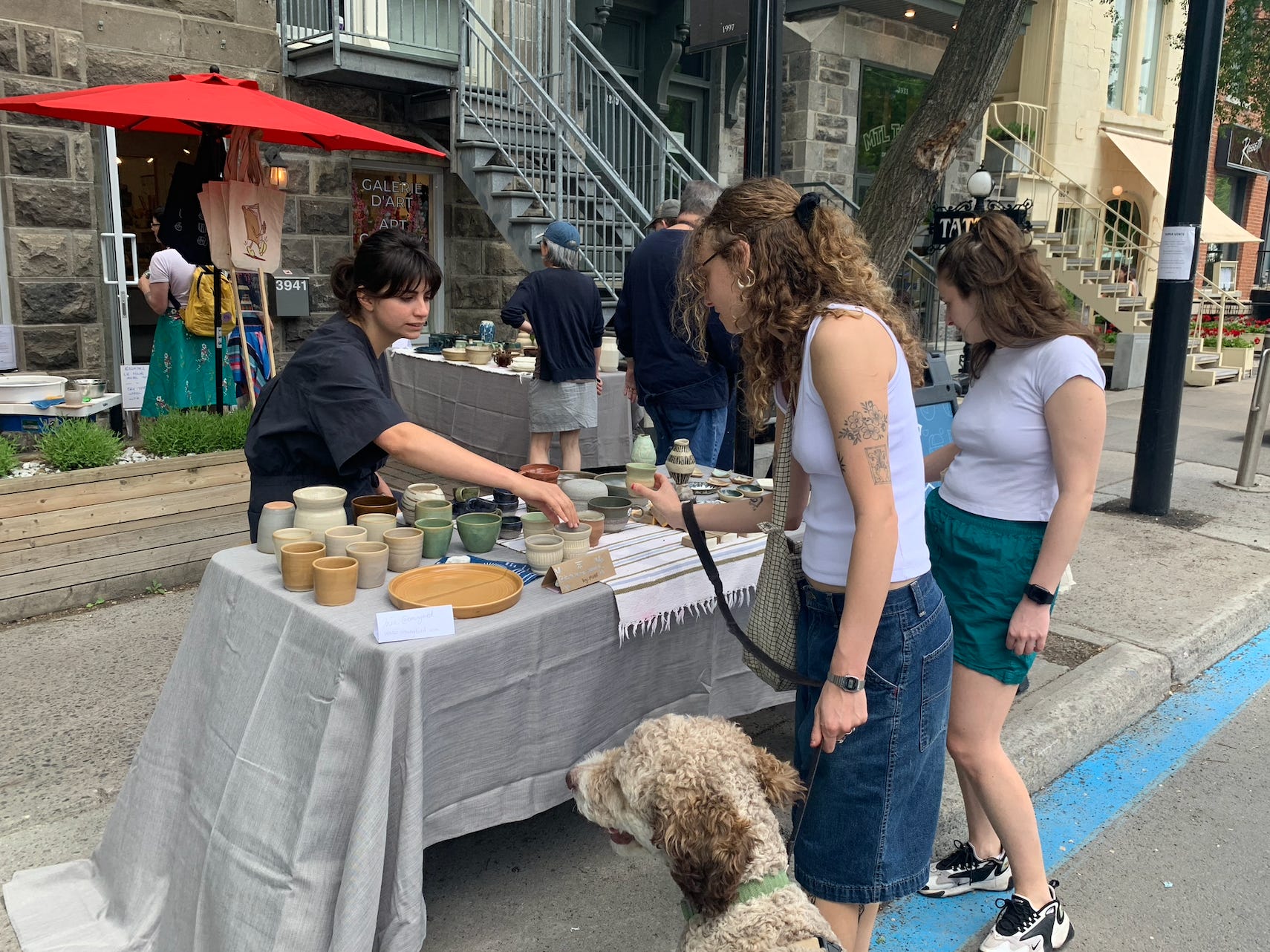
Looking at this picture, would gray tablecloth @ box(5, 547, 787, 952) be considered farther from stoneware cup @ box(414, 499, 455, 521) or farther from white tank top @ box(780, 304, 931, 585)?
white tank top @ box(780, 304, 931, 585)

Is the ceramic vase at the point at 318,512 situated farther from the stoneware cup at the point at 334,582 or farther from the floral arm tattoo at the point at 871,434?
the floral arm tattoo at the point at 871,434

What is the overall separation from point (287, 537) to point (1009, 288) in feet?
6.76

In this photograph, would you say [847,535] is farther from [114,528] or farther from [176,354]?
[176,354]

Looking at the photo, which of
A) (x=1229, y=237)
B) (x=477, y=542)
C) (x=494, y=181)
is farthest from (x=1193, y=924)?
(x=1229, y=237)

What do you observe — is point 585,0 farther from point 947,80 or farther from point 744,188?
point 744,188

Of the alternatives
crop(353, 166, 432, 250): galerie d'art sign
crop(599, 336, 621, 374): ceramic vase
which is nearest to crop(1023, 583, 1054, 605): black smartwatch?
crop(599, 336, 621, 374): ceramic vase

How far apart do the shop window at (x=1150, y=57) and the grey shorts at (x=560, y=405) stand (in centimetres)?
1690

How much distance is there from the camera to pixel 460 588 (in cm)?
261

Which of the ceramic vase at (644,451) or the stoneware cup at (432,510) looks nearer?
the stoneware cup at (432,510)

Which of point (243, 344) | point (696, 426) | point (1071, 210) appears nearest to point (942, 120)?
point (696, 426)

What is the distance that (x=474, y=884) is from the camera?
2.95 m

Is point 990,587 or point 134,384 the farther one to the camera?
point 134,384

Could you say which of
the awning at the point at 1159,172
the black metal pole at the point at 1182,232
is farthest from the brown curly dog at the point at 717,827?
the awning at the point at 1159,172

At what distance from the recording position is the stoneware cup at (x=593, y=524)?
2.95m
